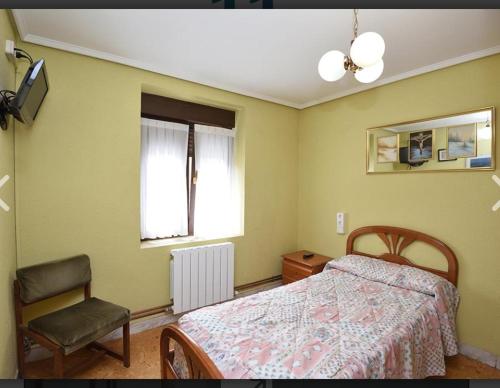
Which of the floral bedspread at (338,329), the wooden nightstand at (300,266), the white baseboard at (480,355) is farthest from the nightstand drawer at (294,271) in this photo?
the white baseboard at (480,355)

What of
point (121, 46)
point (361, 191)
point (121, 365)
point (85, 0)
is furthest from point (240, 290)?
point (85, 0)

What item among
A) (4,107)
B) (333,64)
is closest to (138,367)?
(4,107)

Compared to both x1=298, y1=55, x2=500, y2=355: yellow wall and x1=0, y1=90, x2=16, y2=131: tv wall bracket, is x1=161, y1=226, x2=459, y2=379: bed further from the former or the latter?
x1=0, y1=90, x2=16, y2=131: tv wall bracket

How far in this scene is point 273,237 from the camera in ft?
11.1

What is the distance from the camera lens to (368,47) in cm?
126

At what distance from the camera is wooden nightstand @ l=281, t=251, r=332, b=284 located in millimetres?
2922

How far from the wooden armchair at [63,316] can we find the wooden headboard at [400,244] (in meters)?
2.32

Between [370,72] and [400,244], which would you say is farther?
[400,244]

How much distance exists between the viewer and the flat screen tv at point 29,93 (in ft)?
4.78

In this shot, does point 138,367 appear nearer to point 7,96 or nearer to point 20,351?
point 20,351

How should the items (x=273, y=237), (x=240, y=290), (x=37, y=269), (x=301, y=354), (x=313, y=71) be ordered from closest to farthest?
1. (x=301, y=354)
2. (x=37, y=269)
3. (x=313, y=71)
4. (x=240, y=290)
5. (x=273, y=237)

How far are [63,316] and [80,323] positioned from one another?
184 mm

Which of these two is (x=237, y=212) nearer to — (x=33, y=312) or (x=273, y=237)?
(x=273, y=237)

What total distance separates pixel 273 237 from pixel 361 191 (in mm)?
1177
